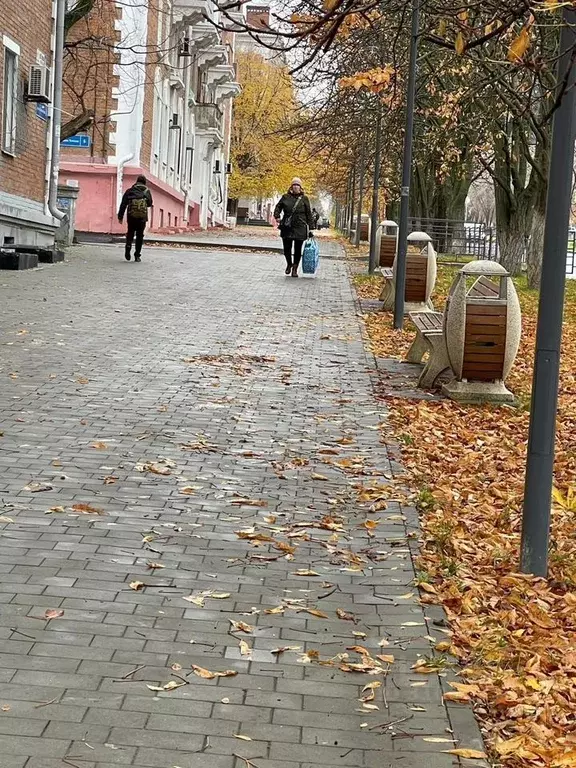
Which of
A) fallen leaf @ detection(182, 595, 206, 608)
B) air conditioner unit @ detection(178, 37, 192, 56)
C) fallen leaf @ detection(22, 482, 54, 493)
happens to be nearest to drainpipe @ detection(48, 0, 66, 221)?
air conditioner unit @ detection(178, 37, 192, 56)

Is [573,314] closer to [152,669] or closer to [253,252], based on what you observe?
[253,252]

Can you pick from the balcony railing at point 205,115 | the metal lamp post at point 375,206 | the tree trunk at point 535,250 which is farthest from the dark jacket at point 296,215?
the balcony railing at point 205,115

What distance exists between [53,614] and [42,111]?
67.6 feet

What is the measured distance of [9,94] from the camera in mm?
21953

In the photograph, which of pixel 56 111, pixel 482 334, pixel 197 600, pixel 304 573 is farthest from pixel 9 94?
pixel 197 600

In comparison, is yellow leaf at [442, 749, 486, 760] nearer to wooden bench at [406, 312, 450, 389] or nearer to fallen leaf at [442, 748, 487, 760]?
fallen leaf at [442, 748, 487, 760]

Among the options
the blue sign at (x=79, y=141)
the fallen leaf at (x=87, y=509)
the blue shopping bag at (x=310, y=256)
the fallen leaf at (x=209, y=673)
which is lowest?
the fallen leaf at (x=209, y=673)

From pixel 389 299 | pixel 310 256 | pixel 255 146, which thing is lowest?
pixel 389 299

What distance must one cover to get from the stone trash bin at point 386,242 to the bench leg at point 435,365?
50.9 feet

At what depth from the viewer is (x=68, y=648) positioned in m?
4.38

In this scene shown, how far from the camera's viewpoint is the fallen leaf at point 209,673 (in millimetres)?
4211

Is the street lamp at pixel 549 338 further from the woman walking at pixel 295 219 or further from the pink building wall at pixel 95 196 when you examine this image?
the pink building wall at pixel 95 196

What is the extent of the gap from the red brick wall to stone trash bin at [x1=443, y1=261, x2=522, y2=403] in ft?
43.0

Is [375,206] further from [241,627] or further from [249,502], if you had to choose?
[241,627]
